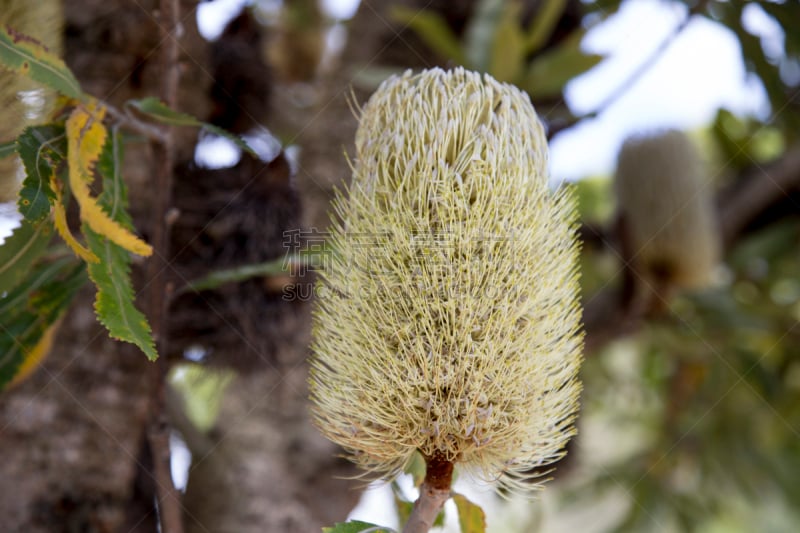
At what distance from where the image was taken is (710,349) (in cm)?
259

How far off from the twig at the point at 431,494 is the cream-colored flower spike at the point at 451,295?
12 millimetres

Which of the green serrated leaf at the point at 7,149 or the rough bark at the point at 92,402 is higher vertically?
the green serrated leaf at the point at 7,149

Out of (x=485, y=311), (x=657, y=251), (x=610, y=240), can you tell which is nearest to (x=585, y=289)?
(x=610, y=240)

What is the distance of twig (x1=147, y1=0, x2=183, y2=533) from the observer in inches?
41.3

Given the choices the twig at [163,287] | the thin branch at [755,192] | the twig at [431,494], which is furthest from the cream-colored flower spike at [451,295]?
the thin branch at [755,192]

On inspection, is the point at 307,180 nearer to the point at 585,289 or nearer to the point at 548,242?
the point at 548,242

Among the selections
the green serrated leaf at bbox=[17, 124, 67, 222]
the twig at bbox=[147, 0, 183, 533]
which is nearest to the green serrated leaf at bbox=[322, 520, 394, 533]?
the twig at bbox=[147, 0, 183, 533]

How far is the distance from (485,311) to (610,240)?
199 centimetres

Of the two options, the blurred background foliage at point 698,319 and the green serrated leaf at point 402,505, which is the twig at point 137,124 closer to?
the green serrated leaf at point 402,505

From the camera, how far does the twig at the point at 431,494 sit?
80 centimetres

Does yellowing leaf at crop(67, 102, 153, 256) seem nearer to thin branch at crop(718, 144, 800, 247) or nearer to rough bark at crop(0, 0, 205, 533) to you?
rough bark at crop(0, 0, 205, 533)

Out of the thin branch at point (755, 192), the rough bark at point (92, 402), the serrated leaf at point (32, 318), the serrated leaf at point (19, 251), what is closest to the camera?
the serrated leaf at point (19, 251)

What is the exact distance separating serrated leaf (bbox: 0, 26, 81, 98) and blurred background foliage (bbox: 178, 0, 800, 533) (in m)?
0.91

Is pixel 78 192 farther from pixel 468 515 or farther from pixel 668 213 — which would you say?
pixel 668 213
